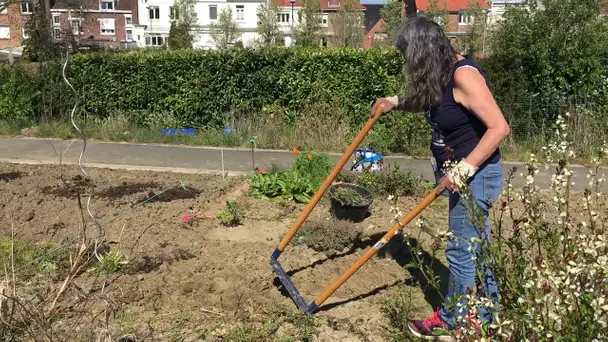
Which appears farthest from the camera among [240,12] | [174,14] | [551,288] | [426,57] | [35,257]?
[240,12]

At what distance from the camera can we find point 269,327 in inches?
141

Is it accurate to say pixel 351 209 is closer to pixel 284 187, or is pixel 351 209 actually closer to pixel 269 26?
pixel 284 187

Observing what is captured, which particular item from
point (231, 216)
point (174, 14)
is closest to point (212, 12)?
point (174, 14)

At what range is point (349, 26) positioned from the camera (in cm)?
4009

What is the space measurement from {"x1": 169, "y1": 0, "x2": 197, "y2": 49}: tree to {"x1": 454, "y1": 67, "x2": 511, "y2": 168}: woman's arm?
144ft

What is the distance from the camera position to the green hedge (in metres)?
10.2

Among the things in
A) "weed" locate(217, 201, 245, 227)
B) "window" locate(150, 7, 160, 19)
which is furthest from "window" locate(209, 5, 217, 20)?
"weed" locate(217, 201, 245, 227)

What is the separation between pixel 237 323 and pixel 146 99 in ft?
27.5

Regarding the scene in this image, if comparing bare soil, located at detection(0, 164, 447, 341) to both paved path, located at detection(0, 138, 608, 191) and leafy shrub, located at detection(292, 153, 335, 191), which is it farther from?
paved path, located at detection(0, 138, 608, 191)

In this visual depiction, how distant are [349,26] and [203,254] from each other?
37.3 metres

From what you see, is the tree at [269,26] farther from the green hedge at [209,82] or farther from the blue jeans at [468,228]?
the blue jeans at [468,228]

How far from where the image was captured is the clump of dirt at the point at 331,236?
4926 mm

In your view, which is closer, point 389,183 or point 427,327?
point 427,327

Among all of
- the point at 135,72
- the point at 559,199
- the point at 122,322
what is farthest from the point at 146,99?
the point at 559,199
